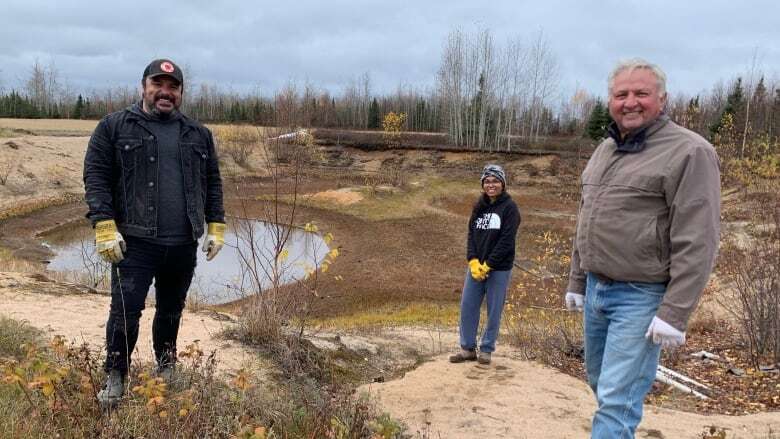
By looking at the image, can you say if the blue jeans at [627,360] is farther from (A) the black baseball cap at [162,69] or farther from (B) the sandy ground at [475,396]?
(A) the black baseball cap at [162,69]

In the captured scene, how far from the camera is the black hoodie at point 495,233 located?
4.97 metres

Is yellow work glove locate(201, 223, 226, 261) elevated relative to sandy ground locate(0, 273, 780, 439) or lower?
elevated

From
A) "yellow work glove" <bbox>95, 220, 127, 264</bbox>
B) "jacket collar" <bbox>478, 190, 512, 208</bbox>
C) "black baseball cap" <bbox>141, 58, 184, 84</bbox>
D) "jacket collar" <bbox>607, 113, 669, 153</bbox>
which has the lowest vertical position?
"yellow work glove" <bbox>95, 220, 127, 264</bbox>

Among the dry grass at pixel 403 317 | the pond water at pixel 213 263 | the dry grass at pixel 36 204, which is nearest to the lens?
the dry grass at pixel 403 317

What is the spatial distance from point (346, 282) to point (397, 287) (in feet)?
4.43

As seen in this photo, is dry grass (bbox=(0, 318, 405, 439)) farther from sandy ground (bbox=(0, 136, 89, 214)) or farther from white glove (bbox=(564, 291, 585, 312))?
sandy ground (bbox=(0, 136, 89, 214))

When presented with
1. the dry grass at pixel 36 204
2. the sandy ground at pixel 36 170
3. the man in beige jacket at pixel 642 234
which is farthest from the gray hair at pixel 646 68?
the sandy ground at pixel 36 170

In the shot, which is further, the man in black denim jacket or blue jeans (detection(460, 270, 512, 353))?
blue jeans (detection(460, 270, 512, 353))

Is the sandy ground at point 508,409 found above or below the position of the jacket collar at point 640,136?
below

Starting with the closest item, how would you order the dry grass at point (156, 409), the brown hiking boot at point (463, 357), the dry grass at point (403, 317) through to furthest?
the dry grass at point (156, 409) → the brown hiking boot at point (463, 357) → the dry grass at point (403, 317)

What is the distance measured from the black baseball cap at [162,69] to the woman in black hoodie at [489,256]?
2.84 m

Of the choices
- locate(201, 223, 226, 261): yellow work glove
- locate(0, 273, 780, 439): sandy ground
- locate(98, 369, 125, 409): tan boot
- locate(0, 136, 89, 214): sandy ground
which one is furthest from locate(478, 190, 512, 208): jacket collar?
locate(0, 136, 89, 214): sandy ground

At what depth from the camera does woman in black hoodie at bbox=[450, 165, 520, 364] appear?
16.4ft

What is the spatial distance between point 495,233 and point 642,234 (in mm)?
2694
